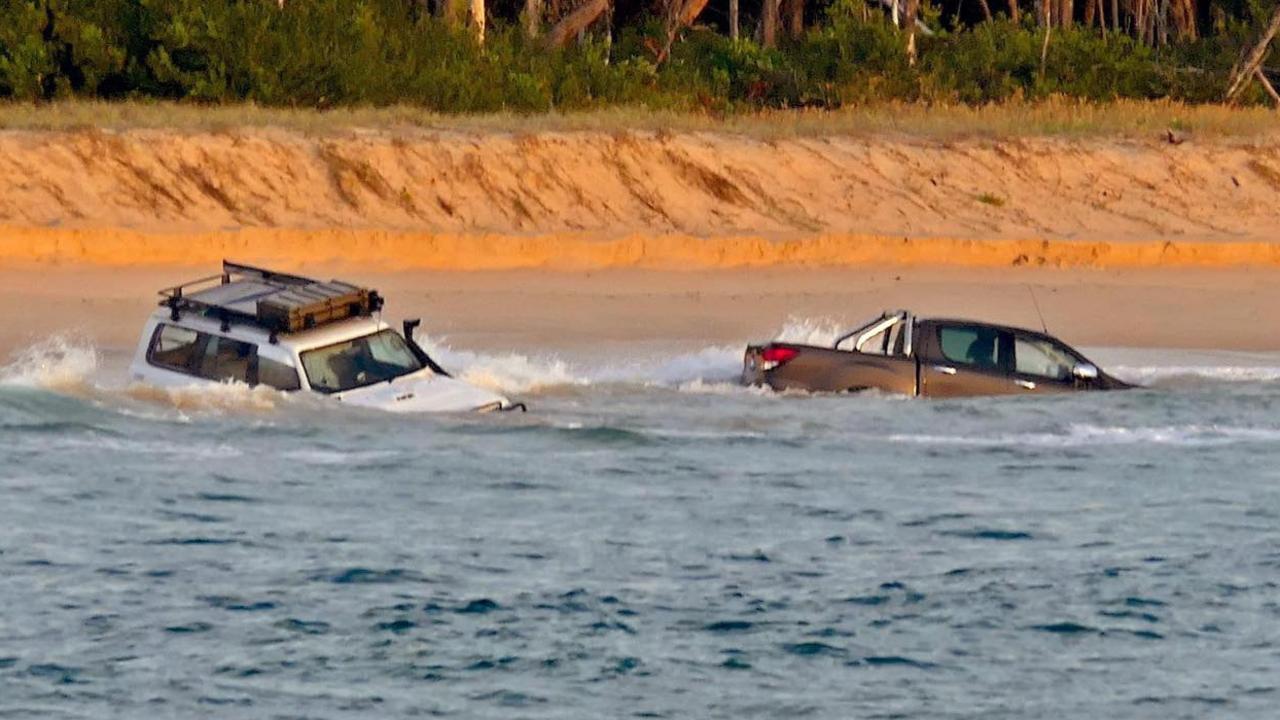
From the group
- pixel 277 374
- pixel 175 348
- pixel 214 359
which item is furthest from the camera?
pixel 175 348

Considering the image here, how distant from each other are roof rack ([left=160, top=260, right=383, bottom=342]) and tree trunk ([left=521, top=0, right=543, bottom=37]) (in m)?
19.9

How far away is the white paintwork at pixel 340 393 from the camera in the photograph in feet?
71.0

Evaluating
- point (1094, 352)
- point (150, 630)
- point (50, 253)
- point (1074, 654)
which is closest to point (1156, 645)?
point (1074, 654)

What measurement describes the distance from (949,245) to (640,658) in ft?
50.6

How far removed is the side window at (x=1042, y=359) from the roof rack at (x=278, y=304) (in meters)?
5.73

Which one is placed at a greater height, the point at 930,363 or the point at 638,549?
the point at 930,363

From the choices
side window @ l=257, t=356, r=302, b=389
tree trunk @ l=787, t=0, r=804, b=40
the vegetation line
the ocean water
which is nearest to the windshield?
side window @ l=257, t=356, r=302, b=389

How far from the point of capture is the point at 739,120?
119ft

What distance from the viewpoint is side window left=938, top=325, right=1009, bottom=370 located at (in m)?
24.4

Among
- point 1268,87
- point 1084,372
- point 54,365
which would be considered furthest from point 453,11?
point 1084,372

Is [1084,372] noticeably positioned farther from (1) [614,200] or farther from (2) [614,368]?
(1) [614,200]

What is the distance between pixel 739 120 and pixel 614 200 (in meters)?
4.45

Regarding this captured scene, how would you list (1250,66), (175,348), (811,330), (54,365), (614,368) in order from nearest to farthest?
(175,348) → (54,365) → (614,368) → (811,330) → (1250,66)

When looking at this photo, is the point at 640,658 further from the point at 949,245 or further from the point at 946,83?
the point at 946,83
